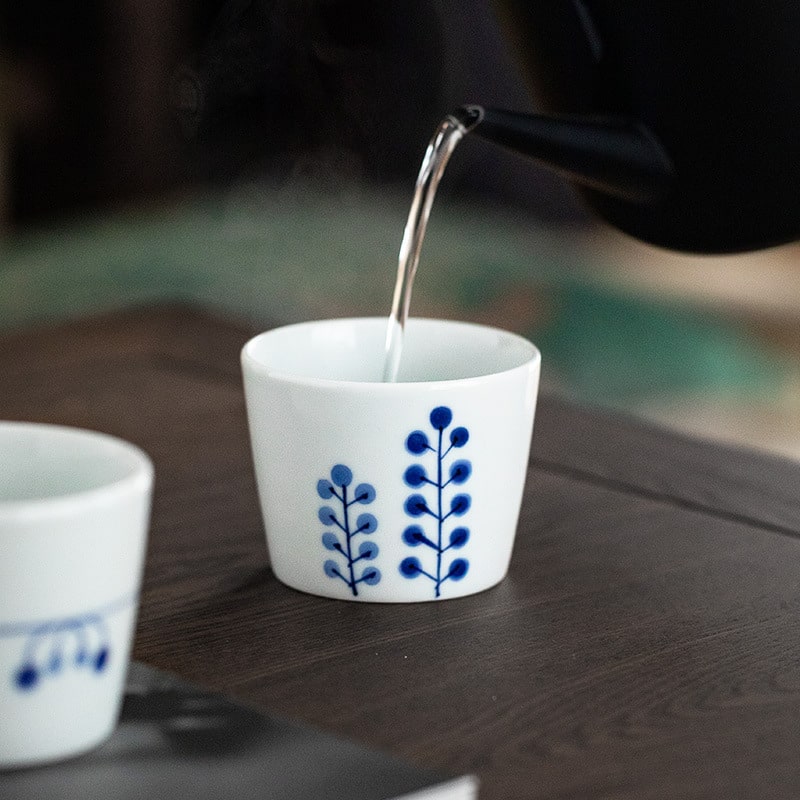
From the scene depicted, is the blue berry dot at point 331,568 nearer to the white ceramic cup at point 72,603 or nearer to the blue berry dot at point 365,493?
the blue berry dot at point 365,493

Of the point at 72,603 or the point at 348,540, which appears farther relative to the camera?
the point at 348,540

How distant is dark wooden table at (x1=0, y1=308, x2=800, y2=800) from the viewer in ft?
1.37

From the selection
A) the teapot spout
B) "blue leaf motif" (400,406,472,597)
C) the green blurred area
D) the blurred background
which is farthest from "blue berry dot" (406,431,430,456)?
the green blurred area

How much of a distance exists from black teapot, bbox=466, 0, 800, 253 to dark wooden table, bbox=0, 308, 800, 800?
134mm

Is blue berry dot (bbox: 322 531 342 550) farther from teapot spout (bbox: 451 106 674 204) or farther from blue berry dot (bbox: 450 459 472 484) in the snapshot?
teapot spout (bbox: 451 106 674 204)

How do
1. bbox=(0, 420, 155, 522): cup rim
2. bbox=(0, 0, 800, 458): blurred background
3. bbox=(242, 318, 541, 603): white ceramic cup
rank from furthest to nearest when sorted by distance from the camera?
bbox=(0, 0, 800, 458): blurred background < bbox=(242, 318, 541, 603): white ceramic cup < bbox=(0, 420, 155, 522): cup rim

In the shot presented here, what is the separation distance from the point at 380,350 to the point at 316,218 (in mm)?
1574

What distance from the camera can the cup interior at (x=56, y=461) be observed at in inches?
16.3

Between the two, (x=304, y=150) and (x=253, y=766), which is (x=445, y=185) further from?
(x=253, y=766)

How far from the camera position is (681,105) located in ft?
2.02

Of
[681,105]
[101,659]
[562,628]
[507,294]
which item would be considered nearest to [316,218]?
[507,294]

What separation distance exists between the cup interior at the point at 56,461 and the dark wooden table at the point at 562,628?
0.08 meters

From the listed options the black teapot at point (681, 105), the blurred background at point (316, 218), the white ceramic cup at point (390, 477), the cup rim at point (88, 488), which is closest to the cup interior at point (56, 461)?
the cup rim at point (88, 488)

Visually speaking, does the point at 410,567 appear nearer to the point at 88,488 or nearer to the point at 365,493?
the point at 365,493
